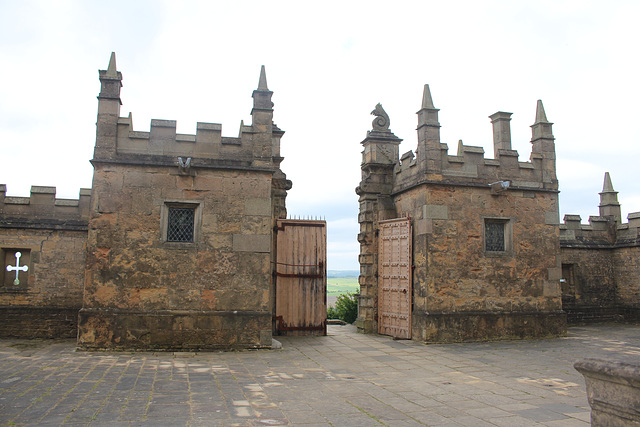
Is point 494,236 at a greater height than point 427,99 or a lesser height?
lesser

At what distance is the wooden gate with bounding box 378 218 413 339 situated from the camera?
12.0 m

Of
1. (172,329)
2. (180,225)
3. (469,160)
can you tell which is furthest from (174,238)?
(469,160)

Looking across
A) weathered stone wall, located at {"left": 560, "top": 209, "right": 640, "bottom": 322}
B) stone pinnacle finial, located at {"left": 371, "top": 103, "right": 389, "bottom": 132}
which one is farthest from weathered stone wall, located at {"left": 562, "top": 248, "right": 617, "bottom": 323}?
stone pinnacle finial, located at {"left": 371, "top": 103, "right": 389, "bottom": 132}

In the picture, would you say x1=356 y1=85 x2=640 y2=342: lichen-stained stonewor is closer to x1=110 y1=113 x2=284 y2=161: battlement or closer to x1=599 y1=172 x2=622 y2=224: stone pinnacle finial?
x1=110 y1=113 x2=284 y2=161: battlement

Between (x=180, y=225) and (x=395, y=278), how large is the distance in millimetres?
5518

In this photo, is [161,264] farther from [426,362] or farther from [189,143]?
[426,362]

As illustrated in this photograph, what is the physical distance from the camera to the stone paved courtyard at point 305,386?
5.50 meters

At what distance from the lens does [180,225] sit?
34.7 ft

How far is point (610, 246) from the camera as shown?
16.9m

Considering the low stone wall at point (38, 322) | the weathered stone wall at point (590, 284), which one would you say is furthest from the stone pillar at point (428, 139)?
the low stone wall at point (38, 322)

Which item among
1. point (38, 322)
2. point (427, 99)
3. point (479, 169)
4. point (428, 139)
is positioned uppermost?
point (427, 99)

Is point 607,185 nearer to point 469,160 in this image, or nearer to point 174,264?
point 469,160

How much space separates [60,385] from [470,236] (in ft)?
29.7

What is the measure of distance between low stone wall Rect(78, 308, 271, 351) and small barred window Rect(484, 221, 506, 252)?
5750mm
